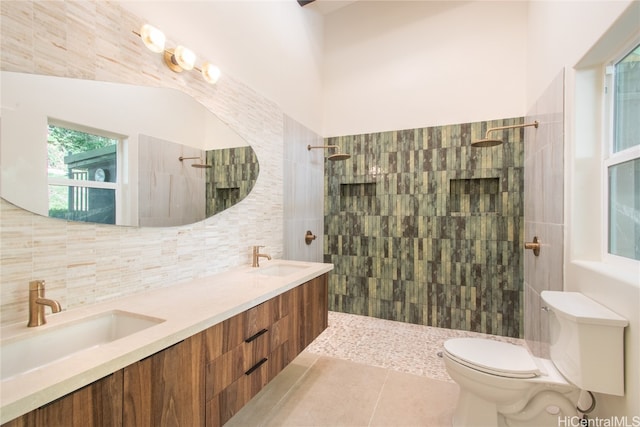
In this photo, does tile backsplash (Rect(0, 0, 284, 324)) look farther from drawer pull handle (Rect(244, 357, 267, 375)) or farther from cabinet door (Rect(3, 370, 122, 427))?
drawer pull handle (Rect(244, 357, 267, 375))

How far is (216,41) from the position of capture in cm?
192

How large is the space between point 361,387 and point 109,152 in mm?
2131

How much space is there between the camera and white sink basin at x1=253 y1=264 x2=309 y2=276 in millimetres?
2150

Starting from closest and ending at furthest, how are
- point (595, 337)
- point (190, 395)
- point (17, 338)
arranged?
1. point (17, 338)
2. point (190, 395)
3. point (595, 337)

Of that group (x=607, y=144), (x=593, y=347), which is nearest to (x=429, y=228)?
(x=607, y=144)

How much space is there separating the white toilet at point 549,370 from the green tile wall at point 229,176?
68.0 inches

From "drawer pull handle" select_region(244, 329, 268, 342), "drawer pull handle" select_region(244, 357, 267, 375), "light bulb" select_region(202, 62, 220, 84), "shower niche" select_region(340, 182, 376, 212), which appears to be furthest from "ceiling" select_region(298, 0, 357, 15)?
"drawer pull handle" select_region(244, 357, 267, 375)

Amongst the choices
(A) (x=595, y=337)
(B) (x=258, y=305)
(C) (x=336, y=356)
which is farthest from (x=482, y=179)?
(B) (x=258, y=305)

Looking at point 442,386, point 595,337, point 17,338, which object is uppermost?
point 17,338

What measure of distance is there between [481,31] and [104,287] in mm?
3828

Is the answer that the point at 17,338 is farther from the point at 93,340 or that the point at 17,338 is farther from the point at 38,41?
the point at 38,41

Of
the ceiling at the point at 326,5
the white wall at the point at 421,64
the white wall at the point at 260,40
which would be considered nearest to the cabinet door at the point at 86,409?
the white wall at the point at 260,40

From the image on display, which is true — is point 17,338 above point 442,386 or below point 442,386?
above

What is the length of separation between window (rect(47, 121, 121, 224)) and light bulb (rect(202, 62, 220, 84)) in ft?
2.43
